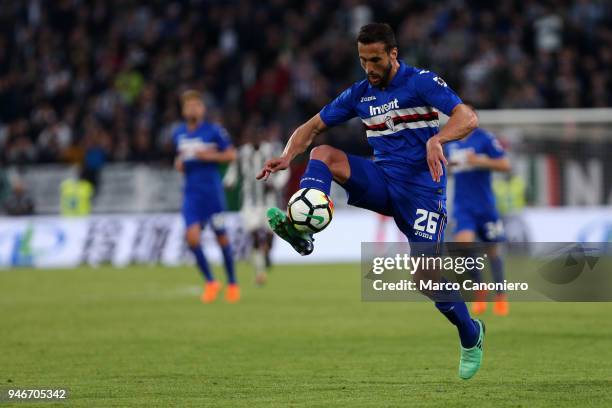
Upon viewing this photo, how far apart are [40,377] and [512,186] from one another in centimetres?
1615

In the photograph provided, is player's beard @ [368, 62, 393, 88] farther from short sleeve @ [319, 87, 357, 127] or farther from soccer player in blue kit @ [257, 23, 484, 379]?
short sleeve @ [319, 87, 357, 127]

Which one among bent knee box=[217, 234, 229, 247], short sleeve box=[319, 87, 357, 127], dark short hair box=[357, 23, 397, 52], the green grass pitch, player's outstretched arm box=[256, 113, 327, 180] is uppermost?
dark short hair box=[357, 23, 397, 52]

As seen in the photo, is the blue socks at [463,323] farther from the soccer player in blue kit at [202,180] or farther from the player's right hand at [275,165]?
the soccer player in blue kit at [202,180]

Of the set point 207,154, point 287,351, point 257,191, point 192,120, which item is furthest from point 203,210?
point 287,351

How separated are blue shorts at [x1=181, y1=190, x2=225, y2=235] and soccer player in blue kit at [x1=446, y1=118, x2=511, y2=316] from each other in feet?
11.3

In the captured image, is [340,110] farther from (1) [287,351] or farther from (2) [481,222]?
(2) [481,222]

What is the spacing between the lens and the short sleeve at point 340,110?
8.57 m

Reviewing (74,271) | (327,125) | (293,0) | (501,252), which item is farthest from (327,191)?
(293,0)

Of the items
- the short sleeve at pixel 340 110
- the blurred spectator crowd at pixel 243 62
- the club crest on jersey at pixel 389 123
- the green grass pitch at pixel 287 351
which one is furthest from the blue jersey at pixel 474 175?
the blurred spectator crowd at pixel 243 62

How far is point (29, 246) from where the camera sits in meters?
24.0

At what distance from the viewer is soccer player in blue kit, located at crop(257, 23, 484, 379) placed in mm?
8117

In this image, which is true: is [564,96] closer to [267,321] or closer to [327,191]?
[267,321]

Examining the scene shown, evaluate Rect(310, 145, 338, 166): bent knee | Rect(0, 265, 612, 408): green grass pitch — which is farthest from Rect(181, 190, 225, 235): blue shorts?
Rect(310, 145, 338, 166): bent knee

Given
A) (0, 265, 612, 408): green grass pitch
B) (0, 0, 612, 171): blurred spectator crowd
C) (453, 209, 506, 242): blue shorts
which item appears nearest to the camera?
(0, 265, 612, 408): green grass pitch
